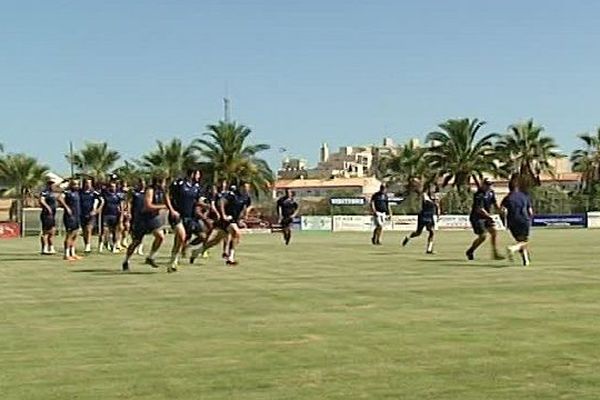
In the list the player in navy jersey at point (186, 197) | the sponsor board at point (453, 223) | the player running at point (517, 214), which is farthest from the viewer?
the sponsor board at point (453, 223)

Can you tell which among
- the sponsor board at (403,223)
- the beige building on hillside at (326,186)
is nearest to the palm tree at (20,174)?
the sponsor board at (403,223)

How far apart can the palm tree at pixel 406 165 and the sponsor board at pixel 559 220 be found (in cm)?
2157

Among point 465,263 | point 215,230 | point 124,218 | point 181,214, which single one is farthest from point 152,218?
point 124,218

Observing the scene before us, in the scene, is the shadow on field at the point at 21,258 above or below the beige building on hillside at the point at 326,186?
below

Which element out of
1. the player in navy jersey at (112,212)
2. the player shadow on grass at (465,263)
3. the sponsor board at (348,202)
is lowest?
the player shadow on grass at (465,263)

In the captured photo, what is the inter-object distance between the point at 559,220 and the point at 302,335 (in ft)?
194

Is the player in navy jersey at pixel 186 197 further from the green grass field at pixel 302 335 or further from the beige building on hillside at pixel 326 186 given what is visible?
the beige building on hillside at pixel 326 186

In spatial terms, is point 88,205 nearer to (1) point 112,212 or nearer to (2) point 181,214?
(1) point 112,212

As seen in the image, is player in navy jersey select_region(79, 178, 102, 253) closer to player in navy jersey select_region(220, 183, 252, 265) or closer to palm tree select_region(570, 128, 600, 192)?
player in navy jersey select_region(220, 183, 252, 265)

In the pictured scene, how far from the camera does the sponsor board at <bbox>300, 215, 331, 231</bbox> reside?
63.1 m

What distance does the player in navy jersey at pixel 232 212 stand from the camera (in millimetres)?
21453

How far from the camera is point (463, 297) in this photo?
1384 centimetres

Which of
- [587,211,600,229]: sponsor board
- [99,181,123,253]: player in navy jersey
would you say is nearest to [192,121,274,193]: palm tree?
[587,211,600,229]: sponsor board

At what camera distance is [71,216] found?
24.7 m
